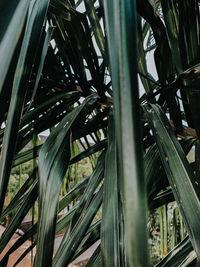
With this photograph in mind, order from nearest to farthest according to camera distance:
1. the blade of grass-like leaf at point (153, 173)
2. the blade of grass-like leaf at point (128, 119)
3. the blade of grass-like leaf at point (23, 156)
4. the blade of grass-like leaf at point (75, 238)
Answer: the blade of grass-like leaf at point (128, 119) < the blade of grass-like leaf at point (75, 238) < the blade of grass-like leaf at point (153, 173) < the blade of grass-like leaf at point (23, 156)

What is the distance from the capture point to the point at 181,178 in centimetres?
22

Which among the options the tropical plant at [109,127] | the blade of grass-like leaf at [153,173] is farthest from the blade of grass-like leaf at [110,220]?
the blade of grass-like leaf at [153,173]

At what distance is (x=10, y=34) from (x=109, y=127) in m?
0.21

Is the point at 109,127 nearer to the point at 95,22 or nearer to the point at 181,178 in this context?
the point at 181,178

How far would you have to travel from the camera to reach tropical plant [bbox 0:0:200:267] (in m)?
0.10

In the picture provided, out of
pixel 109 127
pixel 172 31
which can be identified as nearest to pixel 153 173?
pixel 109 127

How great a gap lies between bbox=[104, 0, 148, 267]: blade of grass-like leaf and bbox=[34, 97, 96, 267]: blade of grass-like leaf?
0.33 ft

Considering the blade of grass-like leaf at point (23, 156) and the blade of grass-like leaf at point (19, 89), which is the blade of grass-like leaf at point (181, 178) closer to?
the blade of grass-like leaf at point (19, 89)

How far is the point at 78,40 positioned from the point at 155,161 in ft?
0.73

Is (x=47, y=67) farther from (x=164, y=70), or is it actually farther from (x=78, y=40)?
(x=164, y=70)

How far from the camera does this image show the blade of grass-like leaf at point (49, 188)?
17 centimetres

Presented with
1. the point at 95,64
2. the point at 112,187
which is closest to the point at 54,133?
the point at 112,187

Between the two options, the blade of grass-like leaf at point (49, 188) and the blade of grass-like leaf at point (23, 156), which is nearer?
the blade of grass-like leaf at point (49, 188)

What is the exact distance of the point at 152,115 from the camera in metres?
0.31
